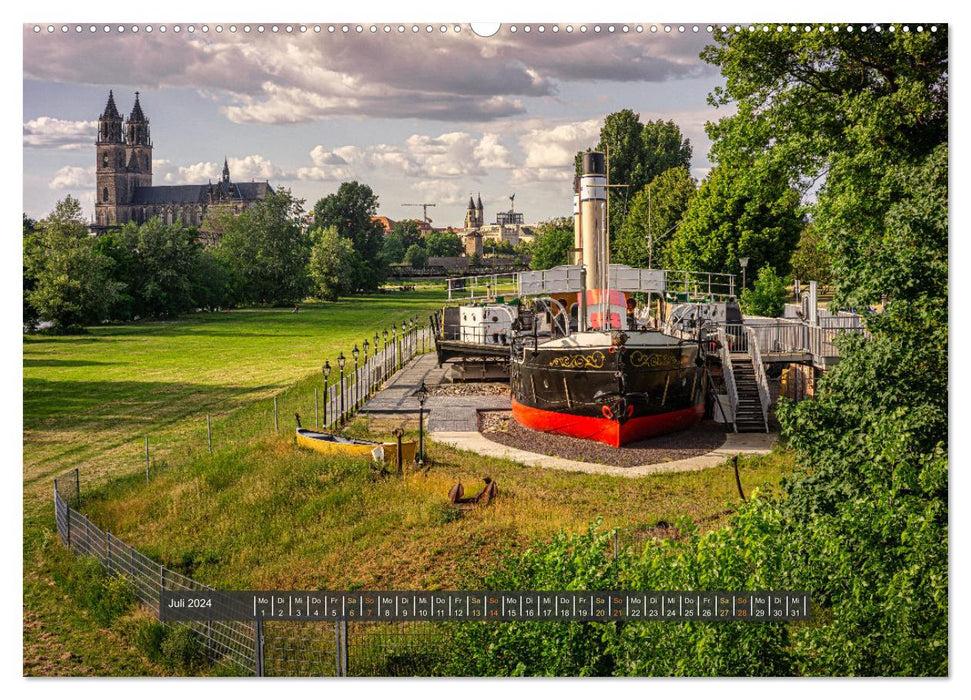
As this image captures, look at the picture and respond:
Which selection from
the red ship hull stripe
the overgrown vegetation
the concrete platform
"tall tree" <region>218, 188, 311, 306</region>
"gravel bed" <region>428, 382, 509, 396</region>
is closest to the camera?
the overgrown vegetation

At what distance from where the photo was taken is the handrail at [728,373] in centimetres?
2300

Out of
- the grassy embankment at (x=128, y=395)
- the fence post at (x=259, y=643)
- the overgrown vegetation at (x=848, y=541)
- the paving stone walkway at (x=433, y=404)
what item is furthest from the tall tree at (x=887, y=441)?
the paving stone walkway at (x=433, y=404)

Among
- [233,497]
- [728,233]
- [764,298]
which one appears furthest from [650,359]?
[764,298]

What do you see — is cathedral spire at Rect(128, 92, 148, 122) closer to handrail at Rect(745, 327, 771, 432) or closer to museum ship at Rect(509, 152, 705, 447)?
museum ship at Rect(509, 152, 705, 447)

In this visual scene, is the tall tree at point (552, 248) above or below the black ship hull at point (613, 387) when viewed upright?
above

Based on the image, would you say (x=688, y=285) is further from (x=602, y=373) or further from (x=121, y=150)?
(x=121, y=150)

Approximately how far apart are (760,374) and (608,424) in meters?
5.07

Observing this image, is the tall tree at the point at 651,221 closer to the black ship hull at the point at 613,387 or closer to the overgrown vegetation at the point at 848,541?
the black ship hull at the point at 613,387

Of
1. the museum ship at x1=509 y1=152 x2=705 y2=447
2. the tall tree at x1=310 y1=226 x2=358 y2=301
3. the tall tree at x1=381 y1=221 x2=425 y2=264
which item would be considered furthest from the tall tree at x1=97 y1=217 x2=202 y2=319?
the museum ship at x1=509 y1=152 x2=705 y2=447

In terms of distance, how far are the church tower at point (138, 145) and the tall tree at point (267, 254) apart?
15.4ft

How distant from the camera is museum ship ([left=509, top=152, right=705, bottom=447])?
21328mm

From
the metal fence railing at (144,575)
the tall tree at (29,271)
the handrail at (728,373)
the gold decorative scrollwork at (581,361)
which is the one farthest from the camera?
the handrail at (728,373)

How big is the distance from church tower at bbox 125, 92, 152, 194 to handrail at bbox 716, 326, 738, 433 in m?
16.0

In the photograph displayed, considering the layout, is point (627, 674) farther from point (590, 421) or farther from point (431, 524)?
point (590, 421)
